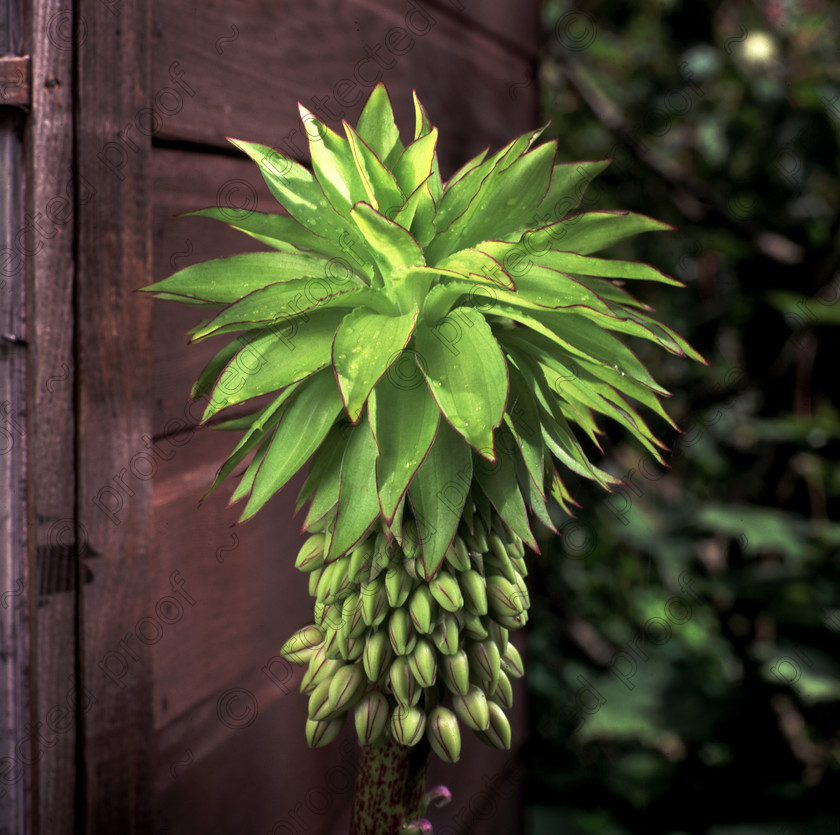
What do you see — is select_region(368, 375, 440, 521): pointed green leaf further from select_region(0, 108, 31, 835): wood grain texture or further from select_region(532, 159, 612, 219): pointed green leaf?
select_region(0, 108, 31, 835): wood grain texture

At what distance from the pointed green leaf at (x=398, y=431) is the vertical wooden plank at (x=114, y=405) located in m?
0.28

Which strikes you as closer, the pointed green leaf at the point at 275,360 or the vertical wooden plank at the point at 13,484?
the pointed green leaf at the point at 275,360

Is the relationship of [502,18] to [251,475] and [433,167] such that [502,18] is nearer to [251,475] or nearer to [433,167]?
[433,167]

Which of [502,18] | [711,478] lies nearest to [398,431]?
[502,18]

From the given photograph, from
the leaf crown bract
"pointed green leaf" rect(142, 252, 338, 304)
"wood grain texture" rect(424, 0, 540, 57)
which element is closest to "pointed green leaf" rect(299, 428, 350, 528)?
the leaf crown bract

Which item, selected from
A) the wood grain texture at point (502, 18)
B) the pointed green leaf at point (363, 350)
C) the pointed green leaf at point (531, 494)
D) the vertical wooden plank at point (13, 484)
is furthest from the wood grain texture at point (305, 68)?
the pointed green leaf at point (531, 494)

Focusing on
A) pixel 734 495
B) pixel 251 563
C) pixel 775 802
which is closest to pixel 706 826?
pixel 775 802

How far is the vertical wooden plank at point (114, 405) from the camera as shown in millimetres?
578

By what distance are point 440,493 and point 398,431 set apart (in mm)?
48

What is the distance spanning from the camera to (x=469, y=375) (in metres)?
0.44

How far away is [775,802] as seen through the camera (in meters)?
1.35

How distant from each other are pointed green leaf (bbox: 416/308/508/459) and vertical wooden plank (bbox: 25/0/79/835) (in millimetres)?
312

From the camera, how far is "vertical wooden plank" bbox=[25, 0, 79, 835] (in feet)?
1.80

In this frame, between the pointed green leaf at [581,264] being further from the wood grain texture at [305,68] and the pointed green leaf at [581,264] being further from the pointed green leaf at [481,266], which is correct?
the wood grain texture at [305,68]
